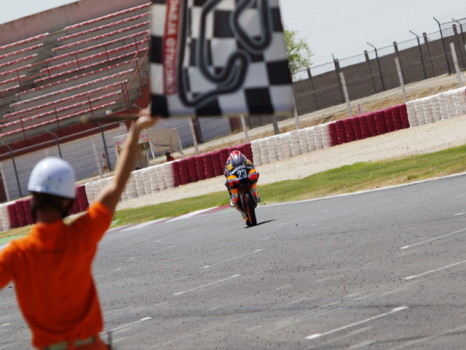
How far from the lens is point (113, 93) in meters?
46.4

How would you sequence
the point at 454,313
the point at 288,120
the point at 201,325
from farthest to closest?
the point at 288,120 → the point at 201,325 → the point at 454,313

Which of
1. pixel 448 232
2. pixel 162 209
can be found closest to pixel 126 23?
pixel 162 209

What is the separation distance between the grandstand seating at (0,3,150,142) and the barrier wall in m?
9.51

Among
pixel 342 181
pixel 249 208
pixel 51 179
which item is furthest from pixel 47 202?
pixel 342 181

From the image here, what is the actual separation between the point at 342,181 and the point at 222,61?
20.2m

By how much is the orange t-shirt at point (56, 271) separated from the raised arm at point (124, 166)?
1.9 inches

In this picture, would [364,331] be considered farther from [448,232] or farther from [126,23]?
[126,23]

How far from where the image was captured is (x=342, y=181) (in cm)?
2478

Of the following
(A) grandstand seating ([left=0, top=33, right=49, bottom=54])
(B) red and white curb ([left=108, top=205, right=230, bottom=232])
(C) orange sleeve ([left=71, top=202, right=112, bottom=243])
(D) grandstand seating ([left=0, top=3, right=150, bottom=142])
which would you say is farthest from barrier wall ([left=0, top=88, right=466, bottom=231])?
(C) orange sleeve ([left=71, top=202, right=112, bottom=243])

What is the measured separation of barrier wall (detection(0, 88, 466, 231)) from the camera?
3172 cm

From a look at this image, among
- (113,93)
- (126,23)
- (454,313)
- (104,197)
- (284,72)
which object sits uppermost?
(126,23)

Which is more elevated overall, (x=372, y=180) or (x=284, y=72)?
(x=284, y=72)

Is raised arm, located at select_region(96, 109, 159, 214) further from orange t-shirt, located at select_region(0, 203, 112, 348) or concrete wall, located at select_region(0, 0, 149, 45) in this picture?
concrete wall, located at select_region(0, 0, 149, 45)

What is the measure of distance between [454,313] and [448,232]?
15.5ft
